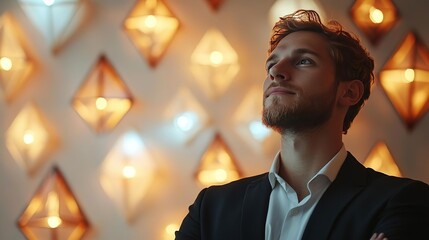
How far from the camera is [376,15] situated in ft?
5.38

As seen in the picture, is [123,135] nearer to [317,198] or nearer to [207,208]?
[207,208]

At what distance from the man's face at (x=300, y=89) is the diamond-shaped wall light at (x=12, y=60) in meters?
0.87

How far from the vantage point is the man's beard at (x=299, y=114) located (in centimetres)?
113

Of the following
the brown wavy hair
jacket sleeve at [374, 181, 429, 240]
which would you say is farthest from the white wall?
jacket sleeve at [374, 181, 429, 240]

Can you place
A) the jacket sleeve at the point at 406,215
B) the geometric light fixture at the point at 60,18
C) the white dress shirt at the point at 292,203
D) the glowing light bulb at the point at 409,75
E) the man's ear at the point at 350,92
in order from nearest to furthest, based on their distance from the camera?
the jacket sleeve at the point at 406,215, the white dress shirt at the point at 292,203, the man's ear at the point at 350,92, the glowing light bulb at the point at 409,75, the geometric light fixture at the point at 60,18

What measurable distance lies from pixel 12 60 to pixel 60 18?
0.20m

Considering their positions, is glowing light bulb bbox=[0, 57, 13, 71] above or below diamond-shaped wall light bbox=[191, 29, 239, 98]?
above

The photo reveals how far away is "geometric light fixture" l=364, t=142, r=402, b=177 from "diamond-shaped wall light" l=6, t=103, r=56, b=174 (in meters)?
0.95

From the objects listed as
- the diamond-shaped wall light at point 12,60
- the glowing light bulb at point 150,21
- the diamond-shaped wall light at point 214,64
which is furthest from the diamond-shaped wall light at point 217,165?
the diamond-shaped wall light at point 12,60

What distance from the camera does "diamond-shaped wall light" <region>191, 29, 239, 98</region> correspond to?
1.64 meters

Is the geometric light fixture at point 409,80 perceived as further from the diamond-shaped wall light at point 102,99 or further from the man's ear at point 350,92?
the diamond-shaped wall light at point 102,99

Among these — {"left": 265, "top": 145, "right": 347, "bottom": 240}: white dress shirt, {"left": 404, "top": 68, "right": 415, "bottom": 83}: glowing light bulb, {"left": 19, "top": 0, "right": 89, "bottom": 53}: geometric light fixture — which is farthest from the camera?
{"left": 19, "top": 0, "right": 89, "bottom": 53}: geometric light fixture

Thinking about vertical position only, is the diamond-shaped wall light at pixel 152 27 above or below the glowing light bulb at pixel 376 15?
above

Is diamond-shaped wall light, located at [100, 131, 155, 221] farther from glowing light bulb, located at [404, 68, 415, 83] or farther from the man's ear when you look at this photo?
glowing light bulb, located at [404, 68, 415, 83]
